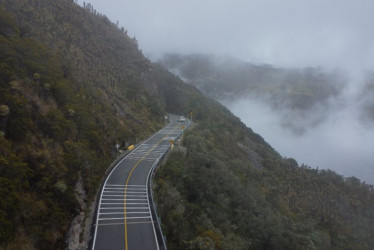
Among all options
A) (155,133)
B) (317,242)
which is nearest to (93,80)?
(155,133)

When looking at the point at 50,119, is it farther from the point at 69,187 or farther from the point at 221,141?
the point at 221,141

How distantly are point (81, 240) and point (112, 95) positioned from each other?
91.9ft

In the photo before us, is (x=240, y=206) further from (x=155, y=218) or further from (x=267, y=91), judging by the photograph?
(x=267, y=91)

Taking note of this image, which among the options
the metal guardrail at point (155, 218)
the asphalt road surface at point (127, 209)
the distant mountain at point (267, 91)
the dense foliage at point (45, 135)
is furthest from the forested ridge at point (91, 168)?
the distant mountain at point (267, 91)

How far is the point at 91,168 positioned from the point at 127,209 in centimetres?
466

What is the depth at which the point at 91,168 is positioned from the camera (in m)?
19.9

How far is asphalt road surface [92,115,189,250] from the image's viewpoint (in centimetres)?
1410

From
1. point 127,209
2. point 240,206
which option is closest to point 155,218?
point 127,209

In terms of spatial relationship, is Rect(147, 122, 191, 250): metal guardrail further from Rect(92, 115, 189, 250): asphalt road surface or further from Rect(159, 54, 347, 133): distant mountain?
Rect(159, 54, 347, 133): distant mountain

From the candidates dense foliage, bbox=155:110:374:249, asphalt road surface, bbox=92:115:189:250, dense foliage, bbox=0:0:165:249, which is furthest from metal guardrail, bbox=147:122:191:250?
dense foliage, bbox=0:0:165:249

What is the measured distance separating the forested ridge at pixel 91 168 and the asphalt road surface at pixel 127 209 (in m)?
1.04

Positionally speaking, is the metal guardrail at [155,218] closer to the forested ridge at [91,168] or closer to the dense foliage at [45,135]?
the forested ridge at [91,168]

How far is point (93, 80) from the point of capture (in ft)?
121

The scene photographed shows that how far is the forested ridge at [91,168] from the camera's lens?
508 inches
